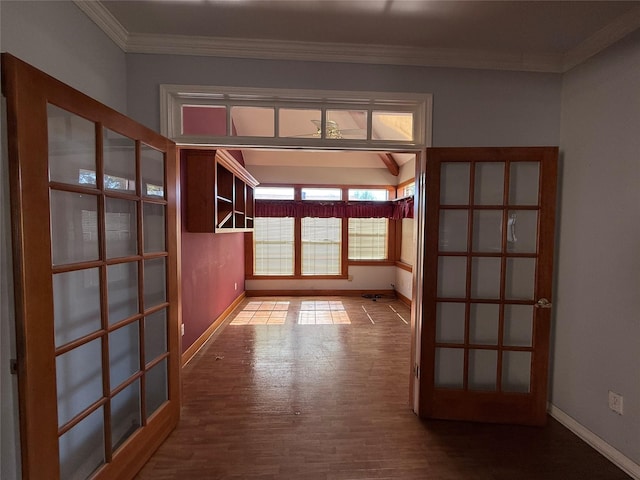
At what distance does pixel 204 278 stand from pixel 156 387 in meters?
1.83

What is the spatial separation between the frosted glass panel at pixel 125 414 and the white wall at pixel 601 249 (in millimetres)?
2908

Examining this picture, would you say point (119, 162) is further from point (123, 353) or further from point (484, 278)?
point (484, 278)

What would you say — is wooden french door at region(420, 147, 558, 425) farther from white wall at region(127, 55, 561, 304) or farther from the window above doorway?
the window above doorway

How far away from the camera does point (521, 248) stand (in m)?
2.13

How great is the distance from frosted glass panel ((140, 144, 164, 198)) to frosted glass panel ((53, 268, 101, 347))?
60 centimetres

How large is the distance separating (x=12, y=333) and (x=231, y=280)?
3940 millimetres

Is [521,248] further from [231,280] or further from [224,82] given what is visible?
[231,280]

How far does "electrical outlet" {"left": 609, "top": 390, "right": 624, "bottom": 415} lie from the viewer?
178 cm

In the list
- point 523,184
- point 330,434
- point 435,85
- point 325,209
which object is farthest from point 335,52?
point 325,209

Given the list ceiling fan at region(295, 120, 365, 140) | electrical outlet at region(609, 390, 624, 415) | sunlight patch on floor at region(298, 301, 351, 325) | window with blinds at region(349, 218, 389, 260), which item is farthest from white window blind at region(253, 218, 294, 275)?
electrical outlet at region(609, 390, 624, 415)

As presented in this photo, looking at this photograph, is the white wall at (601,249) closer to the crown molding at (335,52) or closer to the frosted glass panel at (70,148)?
the crown molding at (335,52)

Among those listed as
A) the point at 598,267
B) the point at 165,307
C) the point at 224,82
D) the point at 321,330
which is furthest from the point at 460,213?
the point at 321,330

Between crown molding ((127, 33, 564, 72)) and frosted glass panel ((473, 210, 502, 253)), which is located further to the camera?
frosted glass panel ((473, 210, 502, 253))

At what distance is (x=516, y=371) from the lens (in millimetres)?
2191
